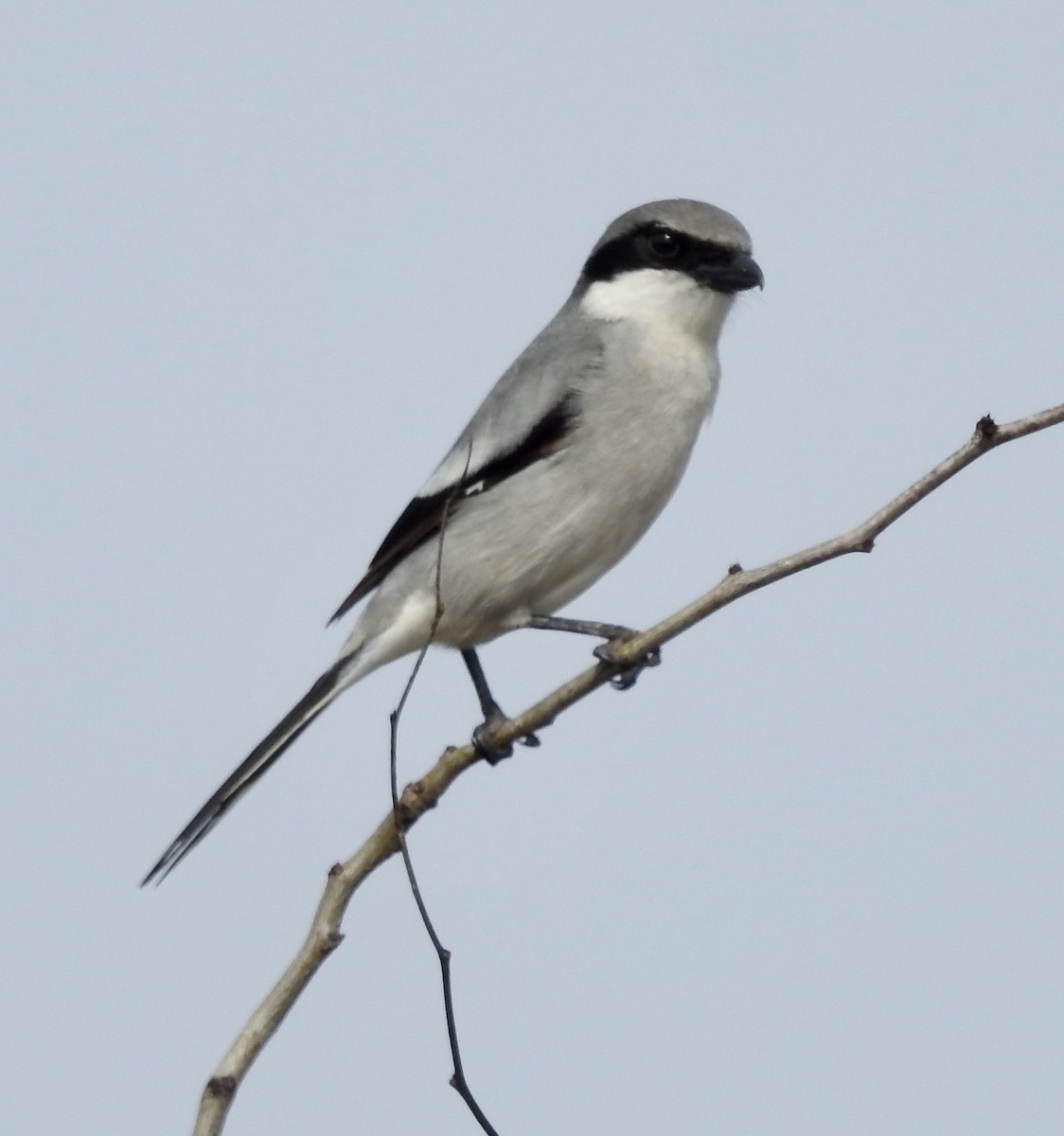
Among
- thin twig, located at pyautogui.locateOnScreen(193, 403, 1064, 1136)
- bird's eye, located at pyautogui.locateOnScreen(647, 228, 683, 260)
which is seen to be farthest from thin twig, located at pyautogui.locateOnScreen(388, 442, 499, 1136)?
bird's eye, located at pyautogui.locateOnScreen(647, 228, 683, 260)

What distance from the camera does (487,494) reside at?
5297mm

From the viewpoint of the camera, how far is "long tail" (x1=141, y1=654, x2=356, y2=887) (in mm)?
4477

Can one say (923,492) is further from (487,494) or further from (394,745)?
(487,494)

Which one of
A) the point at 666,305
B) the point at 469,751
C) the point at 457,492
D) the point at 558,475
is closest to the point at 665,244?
the point at 666,305

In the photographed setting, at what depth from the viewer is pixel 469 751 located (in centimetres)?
358

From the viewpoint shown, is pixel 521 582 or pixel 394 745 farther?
pixel 521 582

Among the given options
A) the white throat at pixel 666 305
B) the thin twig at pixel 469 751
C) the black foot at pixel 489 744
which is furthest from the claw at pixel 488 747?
the white throat at pixel 666 305

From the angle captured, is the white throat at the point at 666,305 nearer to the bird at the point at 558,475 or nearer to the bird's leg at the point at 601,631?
the bird at the point at 558,475

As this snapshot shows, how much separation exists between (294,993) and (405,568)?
8.97ft

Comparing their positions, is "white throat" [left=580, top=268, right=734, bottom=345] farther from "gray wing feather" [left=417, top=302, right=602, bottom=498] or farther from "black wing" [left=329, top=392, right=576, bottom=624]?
"black wing" [left=329, top=392, right=576, bottom=624]

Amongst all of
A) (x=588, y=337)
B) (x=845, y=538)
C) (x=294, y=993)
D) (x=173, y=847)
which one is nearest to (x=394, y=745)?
(x=294, y=993)

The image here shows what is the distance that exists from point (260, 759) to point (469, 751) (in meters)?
1.32

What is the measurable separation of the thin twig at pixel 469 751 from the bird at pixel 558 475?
1.40 meters

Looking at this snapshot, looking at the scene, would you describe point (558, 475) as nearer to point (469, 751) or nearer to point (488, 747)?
point (488, 747)
